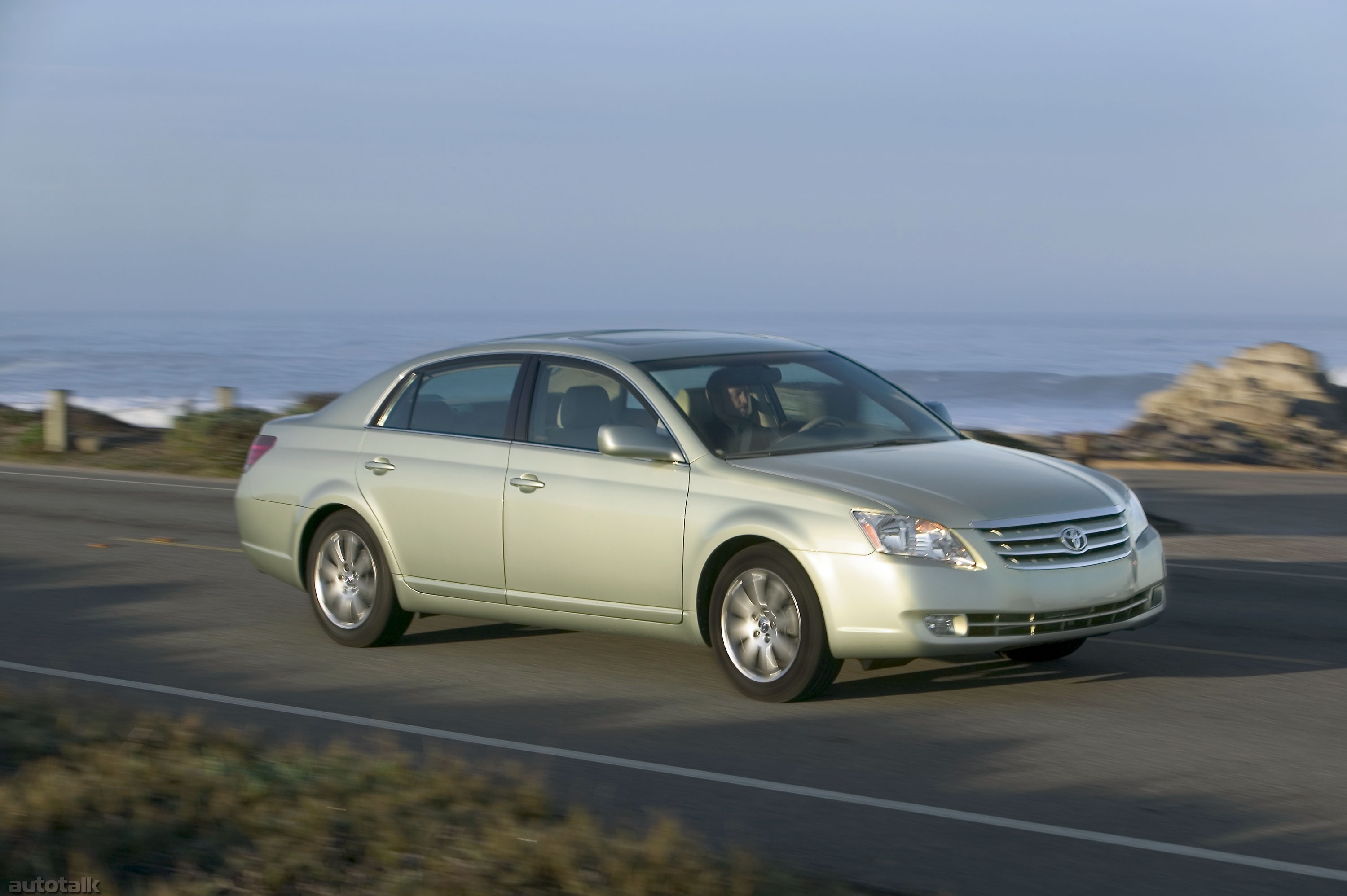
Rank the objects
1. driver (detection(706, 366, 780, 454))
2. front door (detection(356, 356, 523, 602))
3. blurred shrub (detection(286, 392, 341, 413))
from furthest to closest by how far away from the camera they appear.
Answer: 1. blurred shrub (detection(286, 392, 341, 413))
2. front door (detection(356, 356, 523, 602))
3. driver (detection(706, 366, 780, 454))

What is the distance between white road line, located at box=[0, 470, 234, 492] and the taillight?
348 inches

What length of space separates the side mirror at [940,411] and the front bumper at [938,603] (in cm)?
174

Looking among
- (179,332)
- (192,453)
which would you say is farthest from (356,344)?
(192,453)

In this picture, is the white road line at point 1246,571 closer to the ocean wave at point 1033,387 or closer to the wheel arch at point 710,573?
the wheel arch at point 710,573

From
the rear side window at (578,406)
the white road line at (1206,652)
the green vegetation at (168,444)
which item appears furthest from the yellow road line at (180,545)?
the white road line at (1206,652)

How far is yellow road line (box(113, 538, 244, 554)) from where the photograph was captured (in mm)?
13195

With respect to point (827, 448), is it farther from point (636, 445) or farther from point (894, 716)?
point (894, 716)

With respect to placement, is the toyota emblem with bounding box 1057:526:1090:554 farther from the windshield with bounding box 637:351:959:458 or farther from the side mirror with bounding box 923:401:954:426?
the side mirror with bounding box 923:401:954:426

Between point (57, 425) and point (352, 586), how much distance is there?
15.9 metres

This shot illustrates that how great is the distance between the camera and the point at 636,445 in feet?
25.7

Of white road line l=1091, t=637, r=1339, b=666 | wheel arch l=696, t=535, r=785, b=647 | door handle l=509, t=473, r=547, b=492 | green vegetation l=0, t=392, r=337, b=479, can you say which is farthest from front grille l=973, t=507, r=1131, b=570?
green vegetation l=0, t=392, r=337, b=479

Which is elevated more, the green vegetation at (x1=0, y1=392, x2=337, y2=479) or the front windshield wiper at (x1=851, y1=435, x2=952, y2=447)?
the front windshield wiper at (x1=851, y1=435, x2=952, y2=447)

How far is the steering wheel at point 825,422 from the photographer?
8.36 m

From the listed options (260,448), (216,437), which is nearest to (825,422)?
(260,448)
